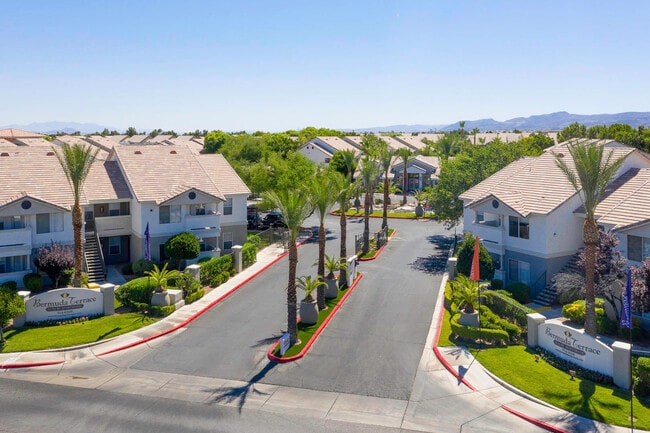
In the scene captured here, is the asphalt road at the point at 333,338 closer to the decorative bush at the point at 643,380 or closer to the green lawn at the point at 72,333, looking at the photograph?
the green lawn at the point at 72,333

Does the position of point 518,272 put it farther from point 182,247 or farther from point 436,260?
point 182,247

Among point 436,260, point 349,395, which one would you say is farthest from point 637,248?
point 349,395

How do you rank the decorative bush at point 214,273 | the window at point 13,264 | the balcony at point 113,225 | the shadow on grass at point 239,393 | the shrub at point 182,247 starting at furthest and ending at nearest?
the balcony at point 113,225 < the shrub at point 182,247 < the decorative bush at point 214,273 < the window at point 13,264 < the shadow on grass at point 239,393

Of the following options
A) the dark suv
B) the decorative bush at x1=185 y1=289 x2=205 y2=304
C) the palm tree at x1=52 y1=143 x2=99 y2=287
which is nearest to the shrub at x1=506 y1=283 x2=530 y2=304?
the decorative bush at x1=185 y1=289 x2=205 y2=304

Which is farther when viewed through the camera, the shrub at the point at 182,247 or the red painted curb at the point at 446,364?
the shrub at the point at 182,247

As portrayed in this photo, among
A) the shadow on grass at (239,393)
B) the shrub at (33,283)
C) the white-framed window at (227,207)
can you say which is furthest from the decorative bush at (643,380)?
the shrub at (33,283)
